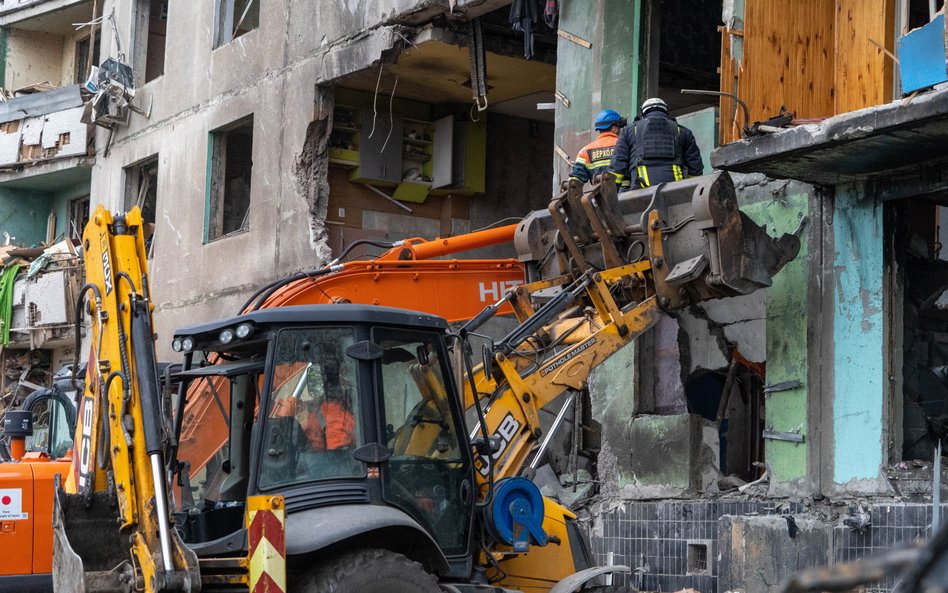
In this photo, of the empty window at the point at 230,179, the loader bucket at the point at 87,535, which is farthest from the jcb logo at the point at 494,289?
the empty window at the point at 230,179

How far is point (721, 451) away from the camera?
1343 centimetres

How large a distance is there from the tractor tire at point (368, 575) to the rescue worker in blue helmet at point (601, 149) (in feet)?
18.6

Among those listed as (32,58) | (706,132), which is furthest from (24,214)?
(706,132)

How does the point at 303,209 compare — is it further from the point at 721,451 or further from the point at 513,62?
the point at 721,451

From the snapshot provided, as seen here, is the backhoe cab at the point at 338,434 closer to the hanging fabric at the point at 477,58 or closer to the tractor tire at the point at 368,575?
the tractor tire at the point at 368,575

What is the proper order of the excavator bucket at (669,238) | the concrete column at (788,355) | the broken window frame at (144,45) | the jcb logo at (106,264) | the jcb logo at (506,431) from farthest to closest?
the broken window frame at (144,45) → the concrete column at (788,355) → the excavator bucket at (669,238) → the jcb logo at (506,431) → the jcb logo at (106,264)

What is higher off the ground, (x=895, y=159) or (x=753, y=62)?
(x=753, y=62)

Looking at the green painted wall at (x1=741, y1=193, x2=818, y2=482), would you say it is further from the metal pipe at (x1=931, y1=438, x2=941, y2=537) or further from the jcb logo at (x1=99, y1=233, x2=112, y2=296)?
the jcb logo at (x1=99, y1=233, x2=112, y2=296)

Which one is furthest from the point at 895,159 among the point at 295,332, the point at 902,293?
the point at 295,332

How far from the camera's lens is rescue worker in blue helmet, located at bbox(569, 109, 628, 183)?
37.0ft

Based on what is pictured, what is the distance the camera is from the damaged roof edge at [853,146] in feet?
27.3

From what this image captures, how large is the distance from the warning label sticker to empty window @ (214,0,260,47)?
11614mm

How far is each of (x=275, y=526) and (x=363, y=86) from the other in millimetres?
12149

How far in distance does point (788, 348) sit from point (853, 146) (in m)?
1.98
